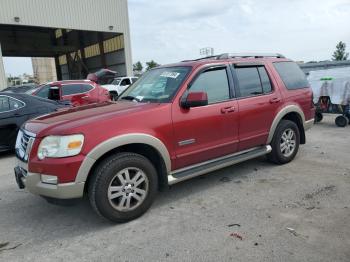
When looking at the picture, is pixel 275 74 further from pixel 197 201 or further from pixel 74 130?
pixel 74 130

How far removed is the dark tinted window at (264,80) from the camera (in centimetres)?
522

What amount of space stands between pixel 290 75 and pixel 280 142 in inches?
47.6

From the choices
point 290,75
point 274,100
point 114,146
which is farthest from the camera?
point 290,75

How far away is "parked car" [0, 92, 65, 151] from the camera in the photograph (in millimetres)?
7094

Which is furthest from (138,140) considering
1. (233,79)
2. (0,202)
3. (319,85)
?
(319,85)

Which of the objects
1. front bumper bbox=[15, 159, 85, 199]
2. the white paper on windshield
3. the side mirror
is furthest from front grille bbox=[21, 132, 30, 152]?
the white paper on windshield

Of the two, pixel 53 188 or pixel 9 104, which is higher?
pixel 9 104

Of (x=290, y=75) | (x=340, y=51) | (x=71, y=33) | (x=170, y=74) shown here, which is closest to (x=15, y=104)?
(x=170, y=74)

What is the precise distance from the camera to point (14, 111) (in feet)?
24.0

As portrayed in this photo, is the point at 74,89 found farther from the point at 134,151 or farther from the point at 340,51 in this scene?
the point at 340,51

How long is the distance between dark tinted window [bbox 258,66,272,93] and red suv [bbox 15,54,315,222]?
0.06 ft

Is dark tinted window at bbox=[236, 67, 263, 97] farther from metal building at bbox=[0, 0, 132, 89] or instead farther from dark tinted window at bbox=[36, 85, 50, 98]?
metal building at bbox=[0, 0, 132, 89]

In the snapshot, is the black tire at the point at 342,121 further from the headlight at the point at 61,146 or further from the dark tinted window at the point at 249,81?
the headlight at the point at 61,146

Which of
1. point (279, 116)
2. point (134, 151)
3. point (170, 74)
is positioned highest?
point (170, 74)
